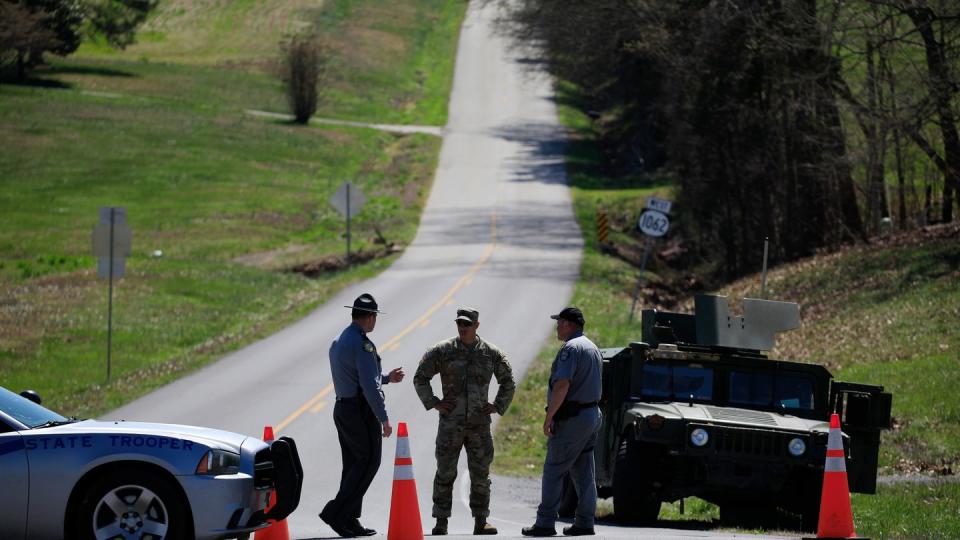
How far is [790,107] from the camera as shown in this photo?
3762 centimetres

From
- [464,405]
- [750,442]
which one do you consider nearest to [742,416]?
[750,442]

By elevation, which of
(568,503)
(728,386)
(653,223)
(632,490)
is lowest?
(568,503)

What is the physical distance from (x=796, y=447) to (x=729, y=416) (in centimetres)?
70

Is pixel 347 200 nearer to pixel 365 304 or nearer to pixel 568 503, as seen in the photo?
pixel 568 503

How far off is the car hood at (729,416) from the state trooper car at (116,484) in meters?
4.43

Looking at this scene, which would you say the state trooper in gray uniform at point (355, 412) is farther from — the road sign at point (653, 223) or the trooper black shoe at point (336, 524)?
the road sign at point (653, 223)

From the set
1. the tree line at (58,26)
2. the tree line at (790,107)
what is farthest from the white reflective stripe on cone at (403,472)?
the tree line at (58,26)

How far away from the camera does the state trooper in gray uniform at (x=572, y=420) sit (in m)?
11.3

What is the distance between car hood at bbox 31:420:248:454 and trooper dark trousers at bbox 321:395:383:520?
65.2 inches

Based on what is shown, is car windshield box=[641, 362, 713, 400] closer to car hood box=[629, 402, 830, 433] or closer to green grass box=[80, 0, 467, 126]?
car hood box=[629, 402, 830, 433]

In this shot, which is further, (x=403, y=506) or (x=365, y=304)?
(x=365, y=304)

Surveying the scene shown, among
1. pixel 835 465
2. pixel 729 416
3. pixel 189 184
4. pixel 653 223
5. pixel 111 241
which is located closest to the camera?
pixel 835 465

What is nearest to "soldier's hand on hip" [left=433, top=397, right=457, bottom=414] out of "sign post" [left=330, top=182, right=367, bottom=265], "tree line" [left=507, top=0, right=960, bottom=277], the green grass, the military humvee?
the military humvee

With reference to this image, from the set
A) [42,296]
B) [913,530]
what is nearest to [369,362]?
[913,530]
